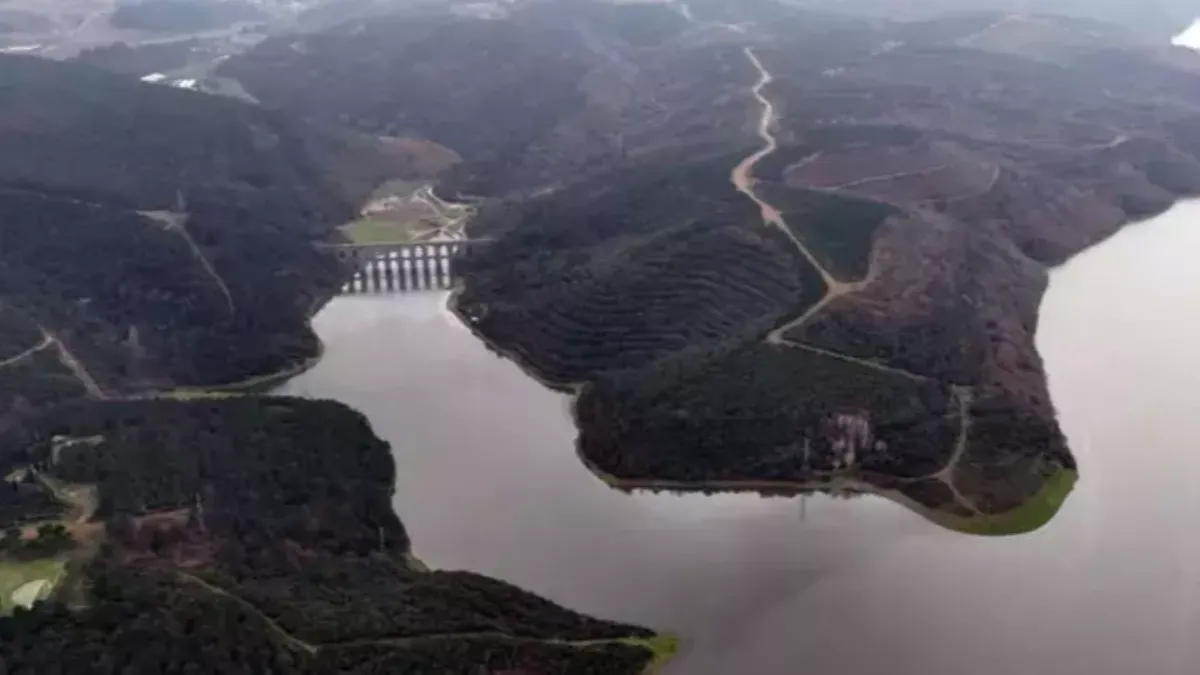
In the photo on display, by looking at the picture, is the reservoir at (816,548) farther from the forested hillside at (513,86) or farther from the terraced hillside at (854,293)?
the forested hillside at (513,86)

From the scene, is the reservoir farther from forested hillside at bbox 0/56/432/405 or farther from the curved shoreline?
forested hillside at bbox 0/56/432/405

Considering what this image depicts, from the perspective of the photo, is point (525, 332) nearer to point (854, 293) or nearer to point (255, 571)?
point (854, 293)

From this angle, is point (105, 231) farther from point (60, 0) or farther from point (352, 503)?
point (60, 0)

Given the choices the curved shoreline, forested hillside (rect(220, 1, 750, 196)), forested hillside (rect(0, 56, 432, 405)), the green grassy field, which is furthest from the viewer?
forested hillside (rect(220, 1, 750, 196))

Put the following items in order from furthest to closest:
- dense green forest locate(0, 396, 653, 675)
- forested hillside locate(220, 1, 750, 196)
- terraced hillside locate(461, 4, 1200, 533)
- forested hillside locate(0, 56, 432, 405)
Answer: forested hillside locate(220, 1, 750, 196)
forested hillside locate(0, 56, 432, 405)
terraced hillside locate(461, 4, 1200, 533)
dense green forest locate(0, 396, 653, 675)

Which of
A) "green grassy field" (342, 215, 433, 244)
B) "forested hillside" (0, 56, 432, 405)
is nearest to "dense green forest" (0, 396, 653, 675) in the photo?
"forested hillside" (0, 56, 432, 405)
